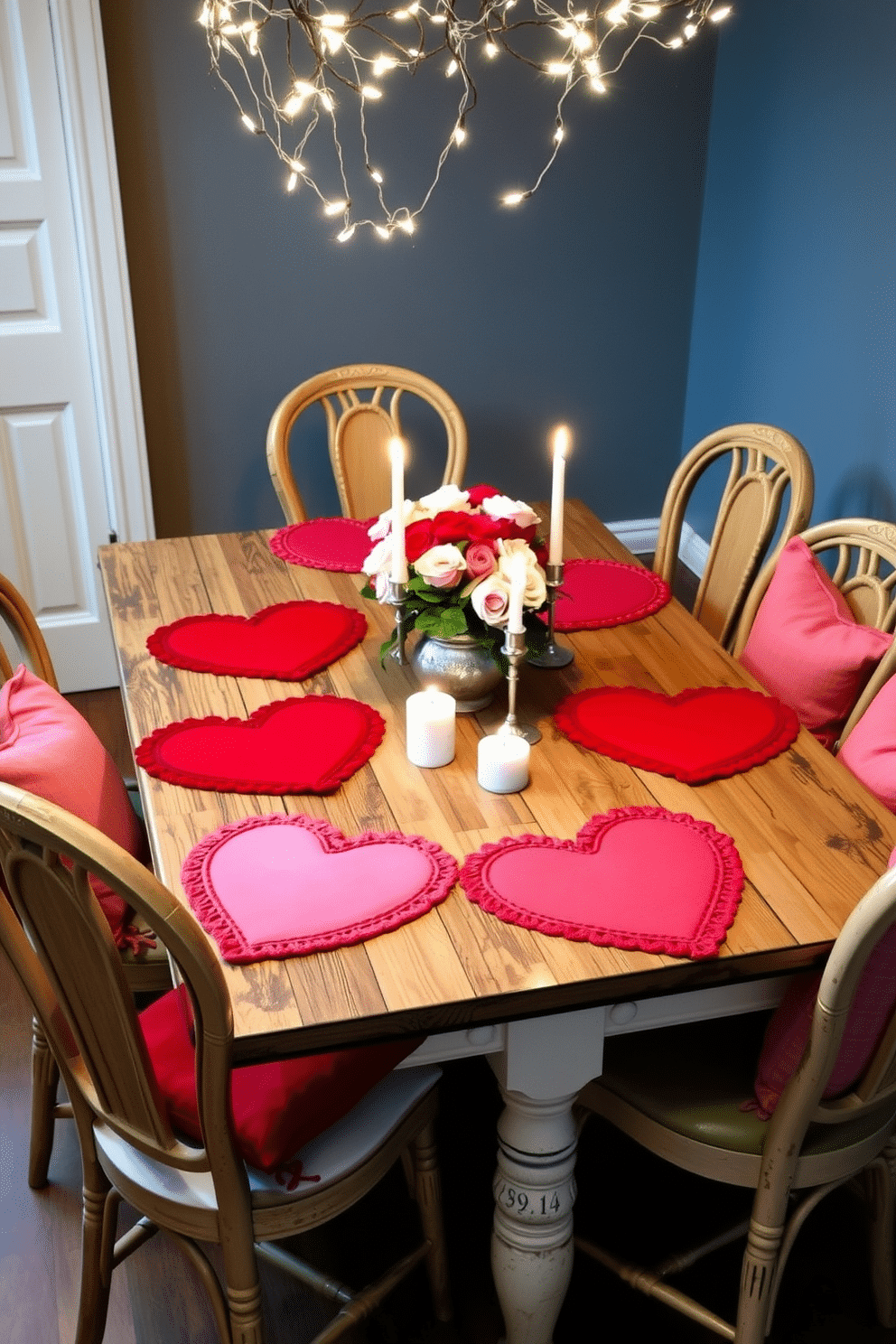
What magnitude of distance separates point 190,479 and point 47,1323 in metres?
2.30

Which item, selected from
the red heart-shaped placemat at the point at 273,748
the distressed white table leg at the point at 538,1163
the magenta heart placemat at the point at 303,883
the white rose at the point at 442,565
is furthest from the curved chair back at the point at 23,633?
the distressed white table leg at the point at 538,1163

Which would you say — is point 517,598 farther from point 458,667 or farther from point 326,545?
point 326,545

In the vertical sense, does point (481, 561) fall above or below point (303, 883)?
above

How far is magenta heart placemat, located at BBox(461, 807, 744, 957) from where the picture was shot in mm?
1517

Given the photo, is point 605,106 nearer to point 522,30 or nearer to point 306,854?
point 522,30

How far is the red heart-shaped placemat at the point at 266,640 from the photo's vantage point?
212cm

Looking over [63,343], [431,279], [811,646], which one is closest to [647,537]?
[431,279]

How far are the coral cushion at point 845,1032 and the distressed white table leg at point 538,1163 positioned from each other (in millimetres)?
230

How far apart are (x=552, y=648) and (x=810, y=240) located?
1656 millimetres

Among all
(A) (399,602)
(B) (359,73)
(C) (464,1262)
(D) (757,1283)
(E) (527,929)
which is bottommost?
(C) (464,1262)

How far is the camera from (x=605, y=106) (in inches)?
139

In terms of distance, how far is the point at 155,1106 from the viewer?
146 cm

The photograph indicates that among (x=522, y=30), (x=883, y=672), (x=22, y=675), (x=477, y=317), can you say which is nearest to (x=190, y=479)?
(x=477, y=317)

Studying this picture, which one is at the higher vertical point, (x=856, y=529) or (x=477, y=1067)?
(x=856, y=529)
